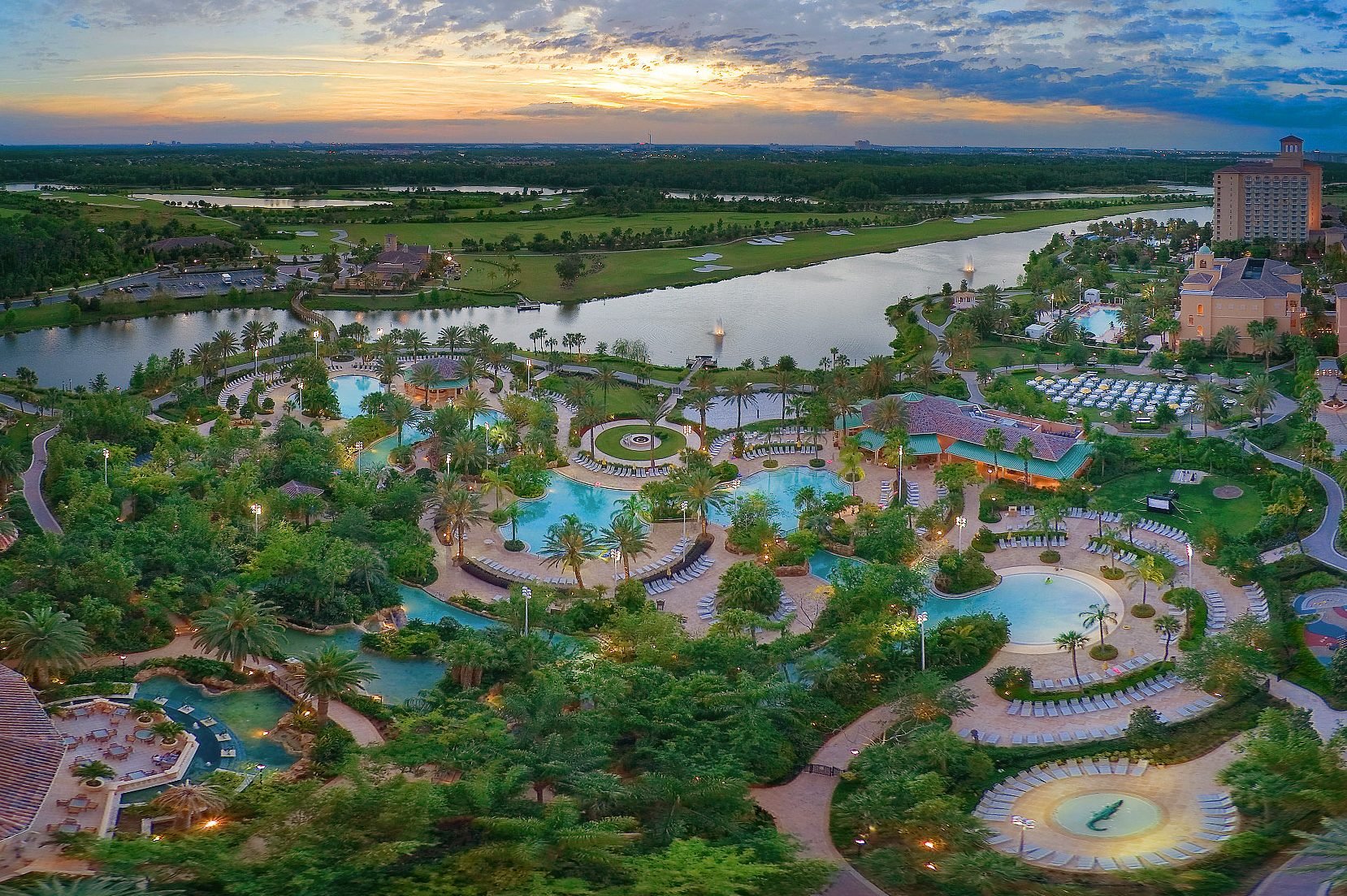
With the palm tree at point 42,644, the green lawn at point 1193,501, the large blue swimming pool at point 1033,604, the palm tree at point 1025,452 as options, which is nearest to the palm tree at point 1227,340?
the green lawn at point 1193,501

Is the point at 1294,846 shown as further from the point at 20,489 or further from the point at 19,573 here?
the point at 20,489

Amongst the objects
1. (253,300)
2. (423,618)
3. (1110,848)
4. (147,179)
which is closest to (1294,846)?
(1110,848)

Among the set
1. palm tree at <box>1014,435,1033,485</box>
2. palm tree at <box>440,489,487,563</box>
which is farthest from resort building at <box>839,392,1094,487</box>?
palm tree at <box>440,489,487,563</box>

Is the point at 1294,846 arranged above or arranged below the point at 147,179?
below

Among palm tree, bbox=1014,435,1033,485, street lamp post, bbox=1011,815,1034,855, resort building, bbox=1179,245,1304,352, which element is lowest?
street lamp post, bbox=1011,815,1034,855

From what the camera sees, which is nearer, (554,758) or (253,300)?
(554,758)

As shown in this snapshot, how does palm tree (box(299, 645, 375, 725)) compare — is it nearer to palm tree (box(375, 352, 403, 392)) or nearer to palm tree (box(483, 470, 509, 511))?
palm tree (box(483, 470, 509, 511))

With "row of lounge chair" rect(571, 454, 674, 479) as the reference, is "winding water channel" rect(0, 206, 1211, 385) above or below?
above
